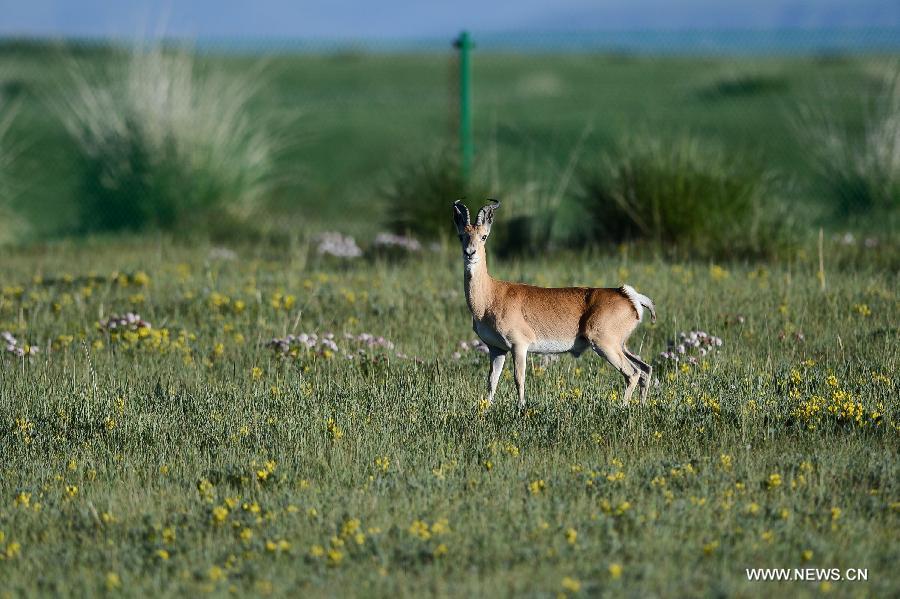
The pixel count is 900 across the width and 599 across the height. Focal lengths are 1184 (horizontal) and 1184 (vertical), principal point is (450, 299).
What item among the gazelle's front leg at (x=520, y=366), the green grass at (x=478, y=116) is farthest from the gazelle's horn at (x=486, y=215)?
the green grass at (x=478, y=116)

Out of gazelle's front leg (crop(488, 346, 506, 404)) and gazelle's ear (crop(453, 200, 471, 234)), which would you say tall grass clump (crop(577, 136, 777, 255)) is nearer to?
gazelle's front leg (crop(488, 346, 506, 404))

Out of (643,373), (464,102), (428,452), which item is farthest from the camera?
(464,102)

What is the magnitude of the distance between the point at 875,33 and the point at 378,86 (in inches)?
1101

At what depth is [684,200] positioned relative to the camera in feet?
38.0

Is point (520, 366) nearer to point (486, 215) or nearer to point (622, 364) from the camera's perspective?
point (622, 364)

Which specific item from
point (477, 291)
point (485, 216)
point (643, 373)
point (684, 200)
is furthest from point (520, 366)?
point (684, 200)

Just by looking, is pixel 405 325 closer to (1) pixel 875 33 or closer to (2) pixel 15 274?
(2) pixel 15 274

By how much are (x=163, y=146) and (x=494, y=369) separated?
8.90 metres

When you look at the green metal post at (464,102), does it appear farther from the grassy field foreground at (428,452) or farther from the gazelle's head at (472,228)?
the gazelle's head at (472,228)

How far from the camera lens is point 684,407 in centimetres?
646

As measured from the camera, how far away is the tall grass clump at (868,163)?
560 inches

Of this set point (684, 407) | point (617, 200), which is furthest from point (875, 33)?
point (684, 407)

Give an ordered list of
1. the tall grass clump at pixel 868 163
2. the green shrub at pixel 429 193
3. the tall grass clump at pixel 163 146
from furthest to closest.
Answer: the tall grass clump at pixel 163 146 < the tall grass clump at pixel 868 163 < the green shrub at pixel 429 193

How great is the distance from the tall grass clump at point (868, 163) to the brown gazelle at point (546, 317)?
8.70m
